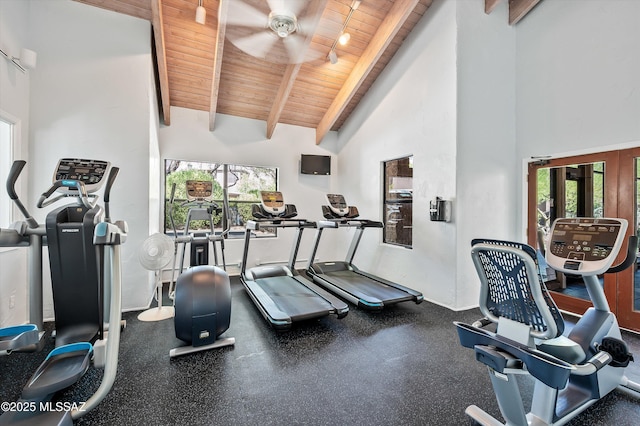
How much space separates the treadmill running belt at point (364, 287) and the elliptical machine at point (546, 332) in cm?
202

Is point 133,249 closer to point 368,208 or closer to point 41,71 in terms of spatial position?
point 41,71

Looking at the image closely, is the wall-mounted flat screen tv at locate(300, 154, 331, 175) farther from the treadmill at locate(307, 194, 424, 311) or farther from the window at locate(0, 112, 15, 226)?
the window at locate(0, 112, 15, 226)

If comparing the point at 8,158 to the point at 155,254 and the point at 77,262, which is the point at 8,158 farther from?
the point at 155,254

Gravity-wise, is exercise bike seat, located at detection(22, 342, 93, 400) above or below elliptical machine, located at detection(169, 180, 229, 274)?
below

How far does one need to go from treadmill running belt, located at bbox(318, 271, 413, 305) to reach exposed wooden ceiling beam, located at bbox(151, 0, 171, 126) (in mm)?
4031

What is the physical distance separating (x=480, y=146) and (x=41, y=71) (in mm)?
5812

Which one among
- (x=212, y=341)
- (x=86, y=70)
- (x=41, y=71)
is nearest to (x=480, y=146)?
(x=212, y=341)

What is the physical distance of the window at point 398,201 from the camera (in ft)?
16.7

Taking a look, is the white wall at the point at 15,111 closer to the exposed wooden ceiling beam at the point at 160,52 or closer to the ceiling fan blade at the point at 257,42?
the exposed wooden ceiling beam at the point at 160,52

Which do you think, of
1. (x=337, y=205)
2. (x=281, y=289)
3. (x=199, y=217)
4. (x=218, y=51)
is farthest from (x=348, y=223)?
(x=218, y=51)

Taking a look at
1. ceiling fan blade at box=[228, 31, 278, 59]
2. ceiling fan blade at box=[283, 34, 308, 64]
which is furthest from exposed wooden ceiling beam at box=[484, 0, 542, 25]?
ceiling fan blade at box=[228, 31, 278, 59]

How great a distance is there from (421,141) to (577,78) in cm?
202

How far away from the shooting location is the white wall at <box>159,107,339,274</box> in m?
5.64

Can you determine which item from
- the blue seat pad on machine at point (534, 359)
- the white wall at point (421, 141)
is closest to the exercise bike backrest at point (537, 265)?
the blue seat pad on machine at point (534, 359)
